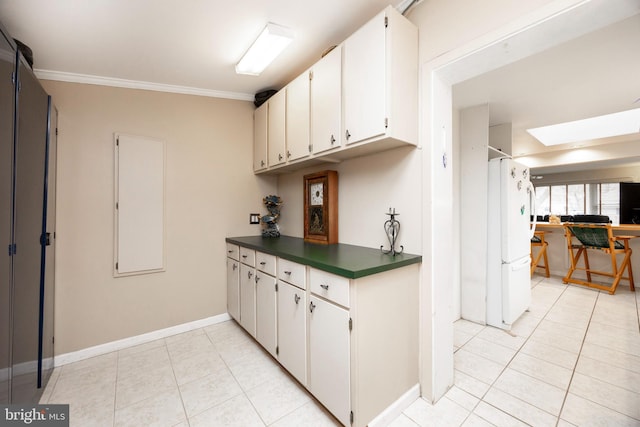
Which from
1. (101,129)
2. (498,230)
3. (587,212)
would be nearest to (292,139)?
(101,129)

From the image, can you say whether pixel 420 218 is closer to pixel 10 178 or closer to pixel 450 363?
pixel 450 363

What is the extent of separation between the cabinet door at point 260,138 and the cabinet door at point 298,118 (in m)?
0.50

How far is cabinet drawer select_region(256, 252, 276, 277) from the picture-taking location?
6.72 ft

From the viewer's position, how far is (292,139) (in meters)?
2.38

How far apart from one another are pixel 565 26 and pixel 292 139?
1823 millimetres

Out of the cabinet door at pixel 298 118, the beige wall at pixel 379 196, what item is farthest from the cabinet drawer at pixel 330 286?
the cabinet door at pixel 298 118

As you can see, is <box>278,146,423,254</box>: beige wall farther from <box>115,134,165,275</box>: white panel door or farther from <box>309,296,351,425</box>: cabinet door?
<box>115,134,165,275</box>: white panel door

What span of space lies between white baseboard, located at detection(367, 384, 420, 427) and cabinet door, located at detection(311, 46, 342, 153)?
5.53ft

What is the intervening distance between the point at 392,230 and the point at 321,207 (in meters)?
0.80

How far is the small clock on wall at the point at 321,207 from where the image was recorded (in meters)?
2.34

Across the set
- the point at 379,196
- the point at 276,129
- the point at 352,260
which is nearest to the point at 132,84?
the point at 276,129

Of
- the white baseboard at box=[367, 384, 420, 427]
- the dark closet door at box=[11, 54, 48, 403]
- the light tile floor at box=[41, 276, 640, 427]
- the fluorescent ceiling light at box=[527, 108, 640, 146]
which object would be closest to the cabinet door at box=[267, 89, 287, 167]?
the dark closet door at box=[11, 54, 48, 403]

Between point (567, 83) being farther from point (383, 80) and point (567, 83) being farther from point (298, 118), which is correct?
point (298, 118)

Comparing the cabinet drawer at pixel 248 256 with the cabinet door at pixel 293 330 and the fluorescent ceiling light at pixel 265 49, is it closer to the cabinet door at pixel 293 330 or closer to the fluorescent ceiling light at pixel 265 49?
the cabinet door at pixel 293 330
